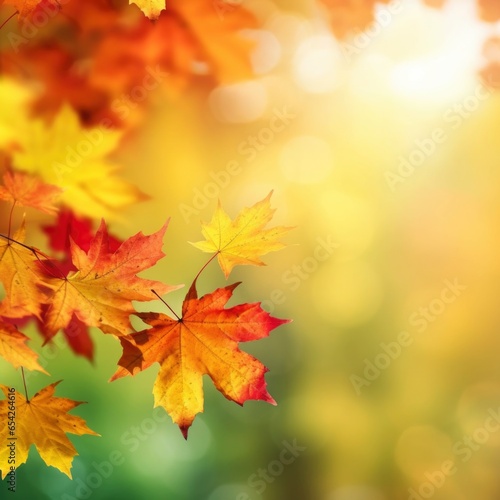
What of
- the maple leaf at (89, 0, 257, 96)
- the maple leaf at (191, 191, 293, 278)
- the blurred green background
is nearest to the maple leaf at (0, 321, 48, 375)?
the maple leaf at (191, 191, 293, 278)

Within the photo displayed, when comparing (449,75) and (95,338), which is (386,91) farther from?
(95,338)

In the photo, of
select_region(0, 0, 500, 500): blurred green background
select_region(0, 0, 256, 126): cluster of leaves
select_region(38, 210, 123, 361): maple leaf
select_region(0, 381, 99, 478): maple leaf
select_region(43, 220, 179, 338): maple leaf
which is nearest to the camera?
select_region(43, 220, 179, 338): maple leaf

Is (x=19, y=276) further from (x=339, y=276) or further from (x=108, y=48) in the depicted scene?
(x=339, y=276)

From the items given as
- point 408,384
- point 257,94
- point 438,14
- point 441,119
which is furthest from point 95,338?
point 438,14

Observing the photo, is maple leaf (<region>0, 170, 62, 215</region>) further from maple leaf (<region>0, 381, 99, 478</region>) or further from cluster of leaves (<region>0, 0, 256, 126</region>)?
cluster of leaves (<region>0, 0, 256, 126</region>)

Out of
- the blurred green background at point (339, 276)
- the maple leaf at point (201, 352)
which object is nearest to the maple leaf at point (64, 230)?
the maple leaf at point (201, 352)

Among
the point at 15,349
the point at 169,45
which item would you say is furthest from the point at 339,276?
the point at 15,349
